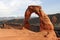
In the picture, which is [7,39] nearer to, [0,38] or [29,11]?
[0,38]

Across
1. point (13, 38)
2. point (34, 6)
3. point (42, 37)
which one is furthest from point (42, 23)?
point (13, 38)

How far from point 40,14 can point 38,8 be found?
2.42 feet

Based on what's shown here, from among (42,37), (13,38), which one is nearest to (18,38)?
(13,38)

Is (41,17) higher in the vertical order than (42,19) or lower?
higher

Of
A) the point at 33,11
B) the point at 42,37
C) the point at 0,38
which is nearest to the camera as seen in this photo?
the point at 0,38

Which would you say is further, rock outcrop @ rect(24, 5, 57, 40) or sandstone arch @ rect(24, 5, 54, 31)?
sandstone arch @ rect(24, 5, 54, 31)

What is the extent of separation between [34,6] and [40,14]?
3.82 feet

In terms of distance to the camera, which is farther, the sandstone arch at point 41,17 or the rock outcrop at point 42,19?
the sandstone arch at point 41,17

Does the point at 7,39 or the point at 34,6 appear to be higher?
the point at 34,6

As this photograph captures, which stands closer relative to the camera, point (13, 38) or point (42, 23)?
point (13, 38)

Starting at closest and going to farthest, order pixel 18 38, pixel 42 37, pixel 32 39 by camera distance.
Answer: pixel 18 38
pixel 32 39
pixel 42 37

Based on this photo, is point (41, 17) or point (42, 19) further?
point (41, 17)

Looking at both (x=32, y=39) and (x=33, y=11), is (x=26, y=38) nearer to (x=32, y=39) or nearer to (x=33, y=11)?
(x=32, y=39)

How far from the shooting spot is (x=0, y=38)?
12.6m
